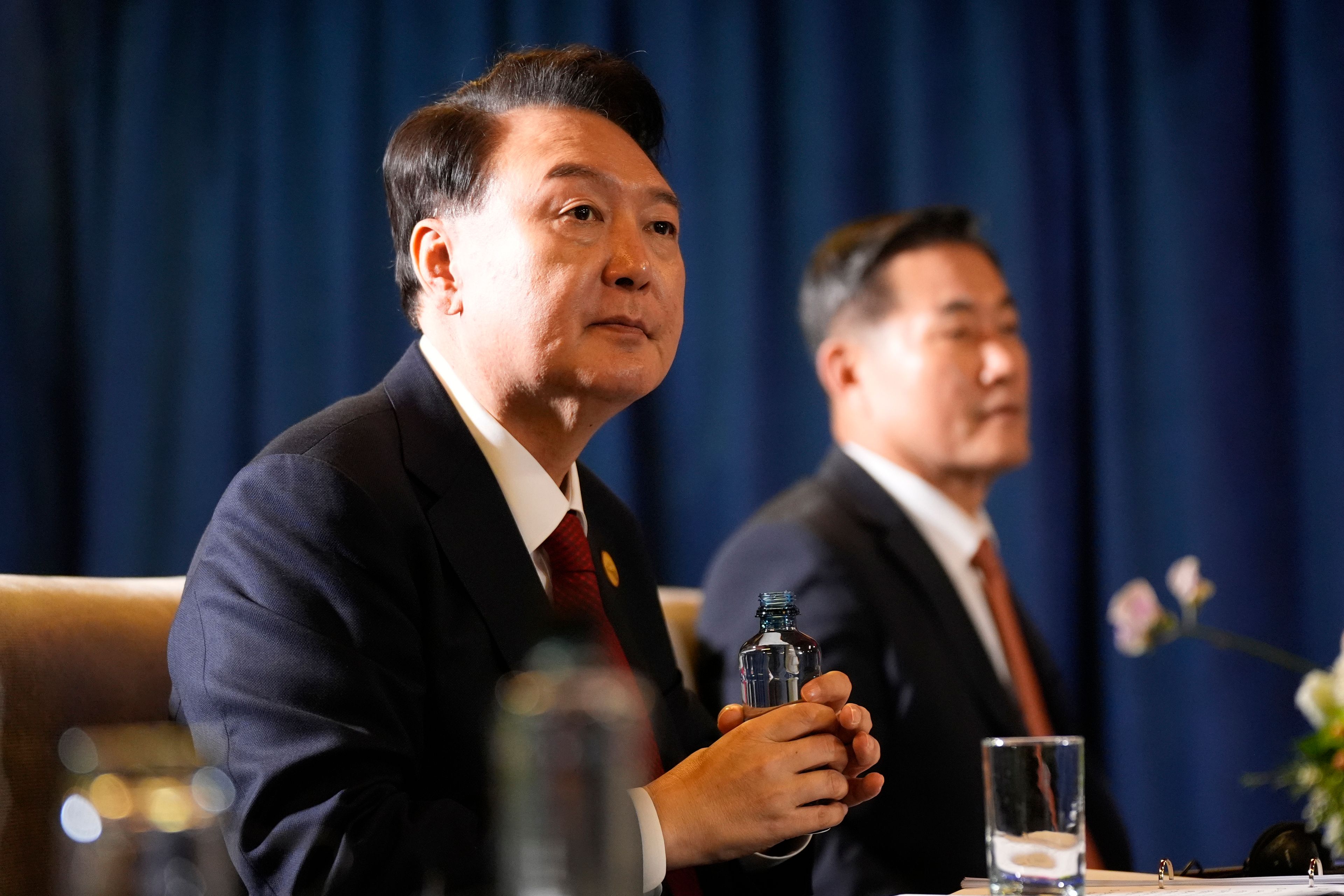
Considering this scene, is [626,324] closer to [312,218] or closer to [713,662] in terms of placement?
[713,662]

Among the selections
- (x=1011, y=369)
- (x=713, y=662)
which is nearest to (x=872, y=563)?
(x=713, y=662)

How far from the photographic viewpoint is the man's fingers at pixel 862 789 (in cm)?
125

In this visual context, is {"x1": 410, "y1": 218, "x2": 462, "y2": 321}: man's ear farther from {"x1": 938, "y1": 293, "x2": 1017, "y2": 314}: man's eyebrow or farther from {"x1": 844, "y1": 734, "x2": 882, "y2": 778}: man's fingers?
{"x1": 938, "y1": 293, "x2": 1017, "y2": 314}: man's eyebrow

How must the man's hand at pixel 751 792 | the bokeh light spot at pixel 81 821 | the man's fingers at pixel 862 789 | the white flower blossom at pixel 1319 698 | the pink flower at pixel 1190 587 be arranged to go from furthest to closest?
the pink flower at pixel 1190 587, the white flower blossom at pixel 1319 698, the man's fingers at pixel 862 789, the man's hand at pixel 751 792, the bokeh light spot at pixel 81 821

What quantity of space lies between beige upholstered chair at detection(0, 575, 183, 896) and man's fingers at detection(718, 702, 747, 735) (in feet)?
1.85

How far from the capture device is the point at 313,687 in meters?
1.12

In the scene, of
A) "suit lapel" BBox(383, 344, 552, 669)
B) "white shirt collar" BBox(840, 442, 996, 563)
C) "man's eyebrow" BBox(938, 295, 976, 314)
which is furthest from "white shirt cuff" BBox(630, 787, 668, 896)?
"man's eyebrow" BBox(938, 295, 976, 314)

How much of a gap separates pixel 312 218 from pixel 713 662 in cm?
140

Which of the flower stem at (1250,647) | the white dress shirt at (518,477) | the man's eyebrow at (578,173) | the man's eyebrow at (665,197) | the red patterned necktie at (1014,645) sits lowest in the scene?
the flower stem at (1250,647)

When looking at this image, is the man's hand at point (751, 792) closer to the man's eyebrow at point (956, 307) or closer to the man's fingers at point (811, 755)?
the man's fingers at point (811, 755)

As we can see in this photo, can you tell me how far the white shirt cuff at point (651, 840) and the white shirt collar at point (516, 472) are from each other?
381 mm

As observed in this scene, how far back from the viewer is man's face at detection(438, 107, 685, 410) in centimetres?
146

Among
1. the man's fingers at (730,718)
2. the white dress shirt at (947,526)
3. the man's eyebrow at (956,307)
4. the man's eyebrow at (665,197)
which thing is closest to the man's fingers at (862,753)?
the man's fingers at (730,718)

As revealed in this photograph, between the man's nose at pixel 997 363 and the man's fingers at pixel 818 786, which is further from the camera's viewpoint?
the man's nose at pixel 997 363
